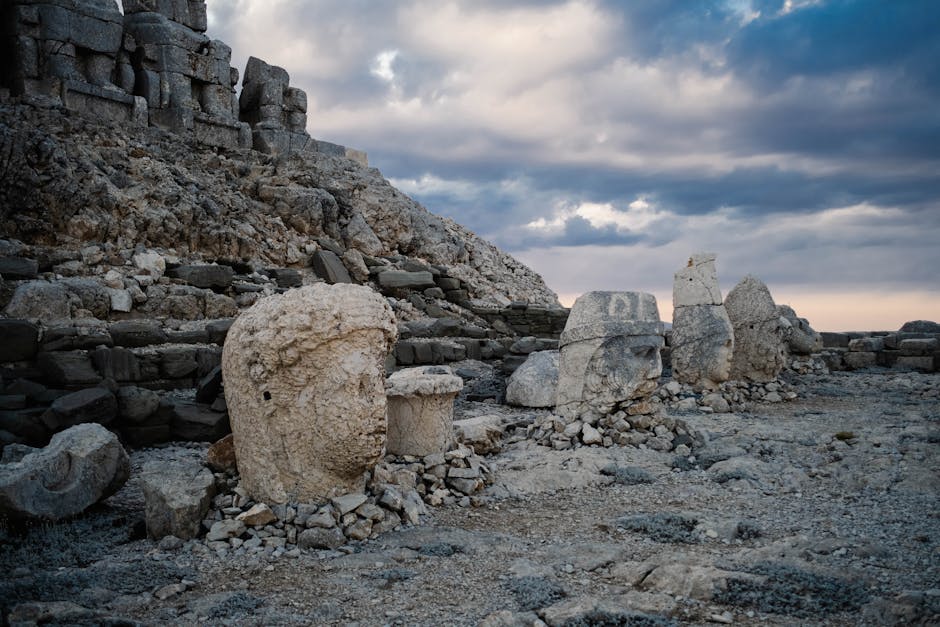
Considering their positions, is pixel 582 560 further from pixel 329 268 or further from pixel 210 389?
pixel 329 268

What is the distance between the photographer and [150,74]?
21703mm

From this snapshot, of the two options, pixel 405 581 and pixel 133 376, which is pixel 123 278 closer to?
pixel 133 376

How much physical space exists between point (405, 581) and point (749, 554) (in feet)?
8.02

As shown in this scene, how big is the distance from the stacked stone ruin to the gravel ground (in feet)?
52.0

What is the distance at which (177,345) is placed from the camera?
12.7 meters

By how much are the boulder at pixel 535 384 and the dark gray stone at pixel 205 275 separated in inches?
301

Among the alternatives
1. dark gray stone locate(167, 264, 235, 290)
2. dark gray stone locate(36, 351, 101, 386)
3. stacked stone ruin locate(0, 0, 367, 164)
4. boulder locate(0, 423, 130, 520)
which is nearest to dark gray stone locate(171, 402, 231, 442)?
dark gray stone locate(36, 351, 101, 386)

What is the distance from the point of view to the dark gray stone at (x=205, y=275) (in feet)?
52.9

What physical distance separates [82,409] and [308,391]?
403 centimetres

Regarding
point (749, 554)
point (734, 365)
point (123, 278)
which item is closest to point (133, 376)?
point (123, 278)

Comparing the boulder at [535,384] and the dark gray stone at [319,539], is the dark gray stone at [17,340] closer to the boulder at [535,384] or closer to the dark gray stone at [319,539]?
the dark gray stone at [319,539]

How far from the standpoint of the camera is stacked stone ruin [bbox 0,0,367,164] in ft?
64.1

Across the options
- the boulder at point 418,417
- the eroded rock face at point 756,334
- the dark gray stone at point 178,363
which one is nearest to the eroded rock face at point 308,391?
the boulder at point 418,417

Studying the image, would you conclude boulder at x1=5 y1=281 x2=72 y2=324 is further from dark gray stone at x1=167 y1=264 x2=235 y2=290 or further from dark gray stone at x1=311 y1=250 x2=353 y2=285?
dark gray stone at x1=311 y1=250 x2=353 y2=285
